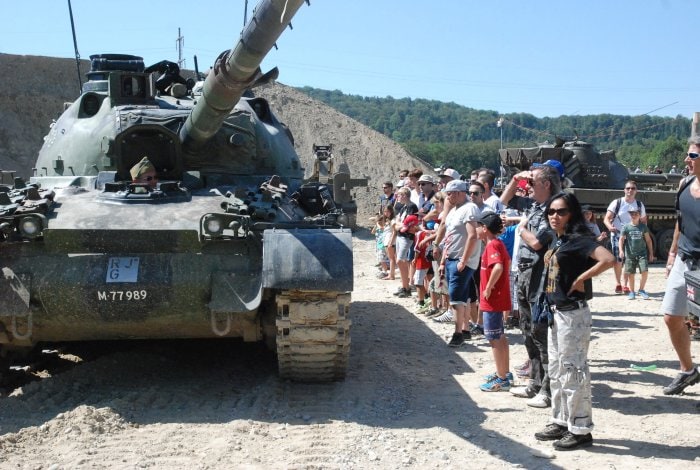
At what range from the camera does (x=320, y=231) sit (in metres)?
6.62

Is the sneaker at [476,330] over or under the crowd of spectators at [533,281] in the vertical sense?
under

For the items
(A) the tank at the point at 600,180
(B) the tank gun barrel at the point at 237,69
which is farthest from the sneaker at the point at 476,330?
(A) the tank at the point at 600,180

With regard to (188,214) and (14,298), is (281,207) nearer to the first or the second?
(188,214)

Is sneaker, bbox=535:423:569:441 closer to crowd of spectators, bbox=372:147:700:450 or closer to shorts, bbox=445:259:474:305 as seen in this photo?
crowd of spectators, bbox=372:147:700:450

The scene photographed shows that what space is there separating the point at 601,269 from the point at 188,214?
A: 3328 mm

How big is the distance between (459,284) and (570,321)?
329cm

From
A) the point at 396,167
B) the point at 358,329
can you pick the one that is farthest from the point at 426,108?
the point at 358,329

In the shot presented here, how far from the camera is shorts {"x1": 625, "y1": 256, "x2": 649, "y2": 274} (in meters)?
12.5

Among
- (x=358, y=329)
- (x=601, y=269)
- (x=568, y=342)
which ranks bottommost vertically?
(x=358, y=329)

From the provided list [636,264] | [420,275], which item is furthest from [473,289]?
[636,264]

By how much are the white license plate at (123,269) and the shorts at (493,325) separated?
9.05 ft

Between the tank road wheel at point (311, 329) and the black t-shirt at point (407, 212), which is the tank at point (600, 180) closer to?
the black t-shirt at point (407, 212)

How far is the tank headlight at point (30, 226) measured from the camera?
636 cm

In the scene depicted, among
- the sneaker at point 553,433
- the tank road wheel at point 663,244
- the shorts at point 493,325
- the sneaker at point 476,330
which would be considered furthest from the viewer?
the tank road wheel at point 663,244
